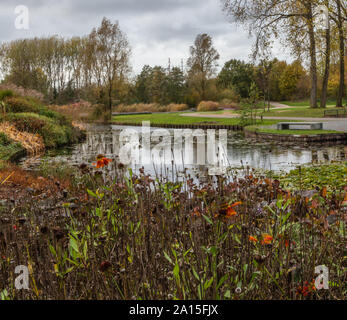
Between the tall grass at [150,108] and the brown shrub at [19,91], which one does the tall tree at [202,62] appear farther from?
the brown shrub at [19,91]

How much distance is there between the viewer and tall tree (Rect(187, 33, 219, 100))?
33656 mm

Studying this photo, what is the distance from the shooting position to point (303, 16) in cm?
1370

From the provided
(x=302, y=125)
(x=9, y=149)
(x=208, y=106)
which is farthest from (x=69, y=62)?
(x=208, y=106)

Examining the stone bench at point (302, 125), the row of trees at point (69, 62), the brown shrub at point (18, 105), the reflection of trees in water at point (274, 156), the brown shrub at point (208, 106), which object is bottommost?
the reflection of trees in water at point (274, 156)

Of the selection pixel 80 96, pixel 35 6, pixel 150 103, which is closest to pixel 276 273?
pixel 35 6

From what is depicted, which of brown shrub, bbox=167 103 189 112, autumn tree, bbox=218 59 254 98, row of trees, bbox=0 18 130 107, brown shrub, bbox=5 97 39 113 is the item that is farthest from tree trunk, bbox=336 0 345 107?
brown shrub, bbox=167 103 189 112

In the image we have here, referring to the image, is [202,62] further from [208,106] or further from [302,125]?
[302,125]

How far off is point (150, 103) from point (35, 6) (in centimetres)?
3779

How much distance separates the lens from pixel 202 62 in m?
35.7

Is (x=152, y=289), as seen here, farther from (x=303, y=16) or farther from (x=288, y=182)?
(x=303, y=16)

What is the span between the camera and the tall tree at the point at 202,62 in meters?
33.7

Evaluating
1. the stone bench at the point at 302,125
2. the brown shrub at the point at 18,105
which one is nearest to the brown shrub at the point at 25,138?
the brown shrub at the point at 18,105

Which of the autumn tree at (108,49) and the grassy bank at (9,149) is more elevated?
the autumn tree at (108,49)
